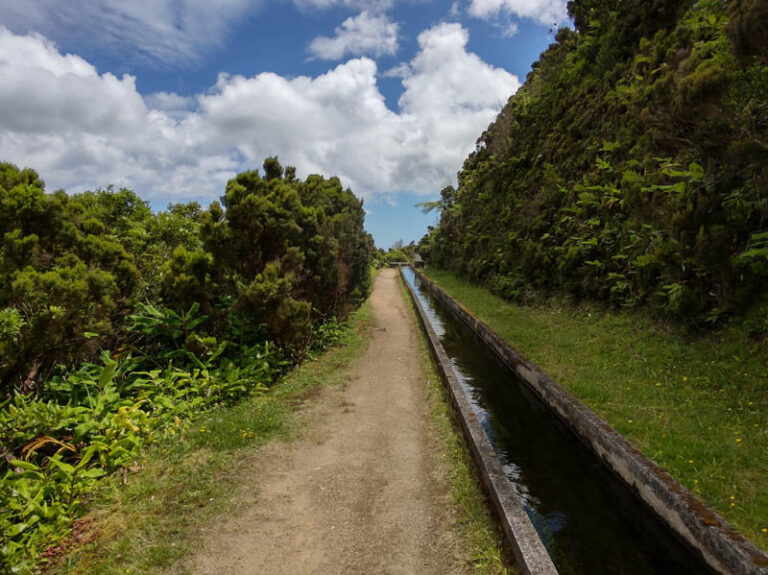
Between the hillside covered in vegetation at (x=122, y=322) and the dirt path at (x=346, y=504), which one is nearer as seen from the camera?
the dirt path at (x=346, y=504)

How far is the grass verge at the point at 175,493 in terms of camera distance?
312 cm

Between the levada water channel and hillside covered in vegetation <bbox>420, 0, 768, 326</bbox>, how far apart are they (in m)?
3.52

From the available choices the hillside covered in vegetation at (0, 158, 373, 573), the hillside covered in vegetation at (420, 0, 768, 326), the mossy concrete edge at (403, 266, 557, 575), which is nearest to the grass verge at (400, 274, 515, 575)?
the mossy concrete edge at (403, 266, 557, 575)

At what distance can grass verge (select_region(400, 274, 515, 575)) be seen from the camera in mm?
3144

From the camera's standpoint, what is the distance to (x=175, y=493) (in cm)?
392

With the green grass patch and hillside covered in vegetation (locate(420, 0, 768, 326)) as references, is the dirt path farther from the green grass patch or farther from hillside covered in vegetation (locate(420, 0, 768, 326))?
hillside covered in vegetation (locate(420, 0, 768, 326))

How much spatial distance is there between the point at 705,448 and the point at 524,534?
2517mm

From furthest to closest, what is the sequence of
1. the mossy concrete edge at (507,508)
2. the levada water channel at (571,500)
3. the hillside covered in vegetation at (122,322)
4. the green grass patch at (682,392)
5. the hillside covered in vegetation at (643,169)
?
1. the hillside covered in vegetation at (643,169)
2. the hillside covered in vegetation at (122,322)
3. the green grass patch at (682,392)
4. the levada water channel at (571,500)
5. the mossy concrete edge at (507,508)

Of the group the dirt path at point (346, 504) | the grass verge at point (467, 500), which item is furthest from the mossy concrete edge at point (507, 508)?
the dirt path at point (346, 504)

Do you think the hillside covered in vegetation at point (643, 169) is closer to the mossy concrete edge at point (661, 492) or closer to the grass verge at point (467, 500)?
the mossy concrete edge at point (661, 492)

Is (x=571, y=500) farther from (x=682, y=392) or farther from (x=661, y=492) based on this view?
(x=682, y=392)

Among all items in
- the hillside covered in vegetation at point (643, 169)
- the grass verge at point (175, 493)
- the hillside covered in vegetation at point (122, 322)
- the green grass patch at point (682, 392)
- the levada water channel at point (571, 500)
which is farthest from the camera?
the hillside covered in vegetation at point (643, 169)

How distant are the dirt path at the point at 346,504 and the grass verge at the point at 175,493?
225mm

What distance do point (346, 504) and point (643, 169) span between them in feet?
34.0
